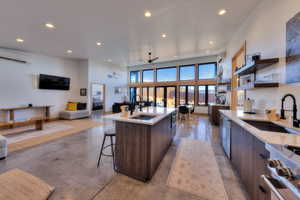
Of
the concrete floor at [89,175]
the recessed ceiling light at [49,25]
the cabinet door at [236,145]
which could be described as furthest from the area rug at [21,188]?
the recessed ceiling light at [49,25]

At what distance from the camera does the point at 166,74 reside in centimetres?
927

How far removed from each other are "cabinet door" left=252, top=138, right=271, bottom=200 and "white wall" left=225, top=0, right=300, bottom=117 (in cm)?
110

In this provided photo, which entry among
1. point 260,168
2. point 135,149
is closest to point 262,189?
point 260,168

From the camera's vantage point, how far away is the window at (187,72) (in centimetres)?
831

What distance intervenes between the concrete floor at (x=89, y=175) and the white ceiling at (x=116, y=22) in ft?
11.3

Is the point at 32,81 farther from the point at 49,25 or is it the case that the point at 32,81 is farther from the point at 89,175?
the point at 89,175

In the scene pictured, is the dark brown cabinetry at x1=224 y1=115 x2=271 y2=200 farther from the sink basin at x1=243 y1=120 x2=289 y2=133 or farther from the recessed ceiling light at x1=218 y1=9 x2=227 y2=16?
the recessed ceiling light at x1=218 y1=9 x2=227 y2=16

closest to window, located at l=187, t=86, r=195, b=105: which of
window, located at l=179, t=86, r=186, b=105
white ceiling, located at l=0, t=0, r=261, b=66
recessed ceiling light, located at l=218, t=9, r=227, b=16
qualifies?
window, located at l=179, t=86, r=186, b=105

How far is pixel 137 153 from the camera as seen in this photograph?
1.85m

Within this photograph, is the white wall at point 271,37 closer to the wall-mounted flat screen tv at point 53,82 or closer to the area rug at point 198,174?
the area rug at point 198,174

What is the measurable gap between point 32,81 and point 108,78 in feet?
13.5

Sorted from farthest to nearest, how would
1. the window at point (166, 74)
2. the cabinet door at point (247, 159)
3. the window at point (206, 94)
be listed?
the window at point (166, 74) < the window at point (206, 94) < the cabinet door at point (247, 159)

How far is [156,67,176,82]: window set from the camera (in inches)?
354

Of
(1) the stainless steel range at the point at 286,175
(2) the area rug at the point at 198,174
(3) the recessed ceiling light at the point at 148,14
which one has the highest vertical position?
(3) the recessed ceiling light at the point at 148,14
